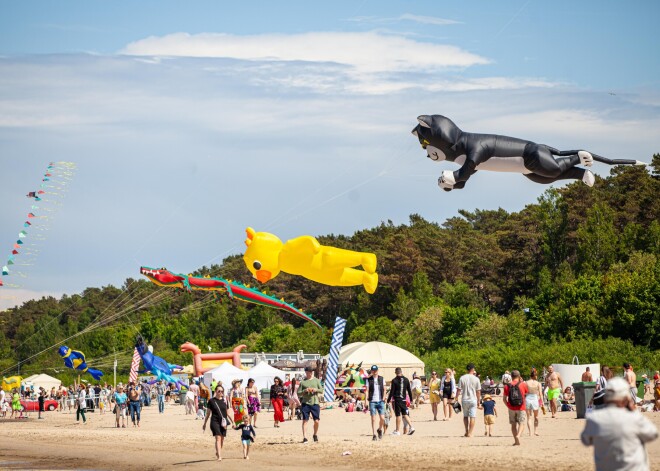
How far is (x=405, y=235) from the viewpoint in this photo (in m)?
75.7

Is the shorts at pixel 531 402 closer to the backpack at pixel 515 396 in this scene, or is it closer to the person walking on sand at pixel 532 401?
the person walking on sand at pixel 532 401

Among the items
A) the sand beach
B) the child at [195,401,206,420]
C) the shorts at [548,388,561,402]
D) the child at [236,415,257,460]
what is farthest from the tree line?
the child at [236,415,257,460]

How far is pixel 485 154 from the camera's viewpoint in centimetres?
1633

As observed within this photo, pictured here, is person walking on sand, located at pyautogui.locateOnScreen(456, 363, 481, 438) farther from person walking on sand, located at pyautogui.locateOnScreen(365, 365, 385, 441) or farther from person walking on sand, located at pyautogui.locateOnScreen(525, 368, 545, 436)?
person walking on sand, located at pyautogui.locateOnScreen(365, 365, 385, 441)

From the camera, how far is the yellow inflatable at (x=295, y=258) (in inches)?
733

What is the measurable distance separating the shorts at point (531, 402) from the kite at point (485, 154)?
165 inches

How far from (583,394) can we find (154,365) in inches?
1109

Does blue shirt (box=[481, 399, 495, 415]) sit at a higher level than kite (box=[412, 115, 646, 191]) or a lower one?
lower

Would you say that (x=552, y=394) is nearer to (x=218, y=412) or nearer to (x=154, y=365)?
(x=218, y=412)

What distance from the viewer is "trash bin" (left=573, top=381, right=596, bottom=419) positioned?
20.9m

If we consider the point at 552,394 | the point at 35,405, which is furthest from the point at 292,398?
the point at 35,405

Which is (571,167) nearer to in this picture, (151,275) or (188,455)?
(188,455)

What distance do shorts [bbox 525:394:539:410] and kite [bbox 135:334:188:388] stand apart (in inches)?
1106

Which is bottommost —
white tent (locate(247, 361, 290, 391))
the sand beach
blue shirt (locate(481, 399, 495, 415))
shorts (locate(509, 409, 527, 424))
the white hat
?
the sand beach
